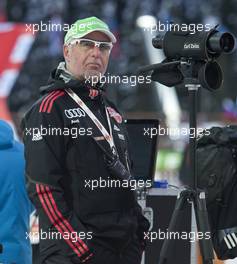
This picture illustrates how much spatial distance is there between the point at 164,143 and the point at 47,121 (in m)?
10.5

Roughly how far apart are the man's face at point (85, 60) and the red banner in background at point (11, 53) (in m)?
12.2

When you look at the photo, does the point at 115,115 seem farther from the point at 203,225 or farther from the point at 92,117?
the point at 203,225

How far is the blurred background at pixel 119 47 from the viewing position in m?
16.2

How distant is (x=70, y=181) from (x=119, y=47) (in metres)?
13.3

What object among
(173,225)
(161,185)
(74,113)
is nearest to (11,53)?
(161,185)

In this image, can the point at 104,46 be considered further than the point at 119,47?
No

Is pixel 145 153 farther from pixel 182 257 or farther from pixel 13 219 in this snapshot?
pixel 13 219

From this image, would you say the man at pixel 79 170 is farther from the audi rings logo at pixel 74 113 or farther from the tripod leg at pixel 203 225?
the tripod leg at pixel 203 225

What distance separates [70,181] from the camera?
356 centimetres

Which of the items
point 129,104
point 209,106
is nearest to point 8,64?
point 129,104

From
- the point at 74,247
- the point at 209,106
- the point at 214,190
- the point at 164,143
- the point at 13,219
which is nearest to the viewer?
the point at 74,247

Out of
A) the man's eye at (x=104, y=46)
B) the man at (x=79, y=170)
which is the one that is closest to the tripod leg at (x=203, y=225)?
the man at (x=79, y=170)

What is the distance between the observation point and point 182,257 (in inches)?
175

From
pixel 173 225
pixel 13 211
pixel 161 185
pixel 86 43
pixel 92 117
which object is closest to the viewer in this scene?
pixel 92 117
